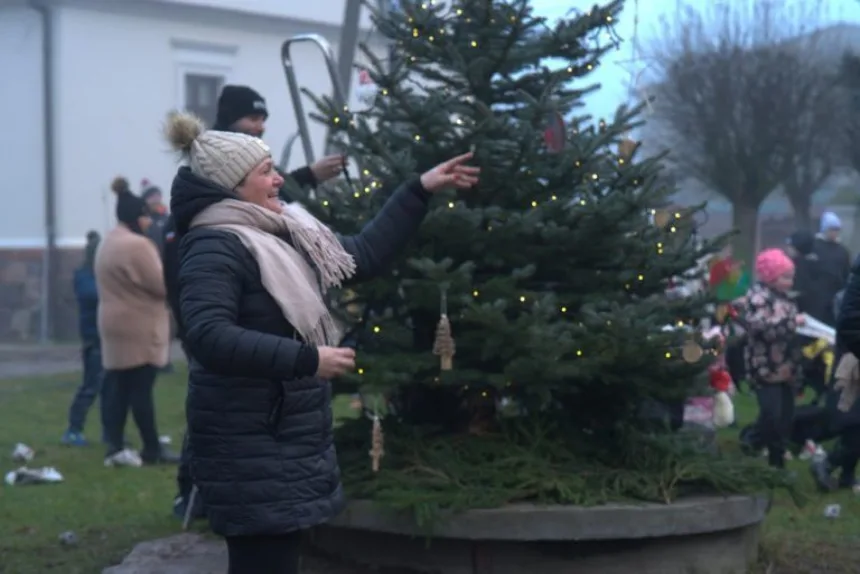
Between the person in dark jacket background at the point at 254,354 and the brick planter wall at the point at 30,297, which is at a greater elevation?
the person in dark jacket background at the point at 254,354

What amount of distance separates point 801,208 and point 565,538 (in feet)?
75.9

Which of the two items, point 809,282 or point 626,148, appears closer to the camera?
point 626,148

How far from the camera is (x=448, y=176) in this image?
4852mm

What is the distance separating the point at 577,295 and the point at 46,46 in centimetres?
1746

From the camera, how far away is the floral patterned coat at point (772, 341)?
950 cm

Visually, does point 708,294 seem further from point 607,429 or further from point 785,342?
point 785,342

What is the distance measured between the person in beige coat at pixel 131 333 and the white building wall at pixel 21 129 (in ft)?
40.9

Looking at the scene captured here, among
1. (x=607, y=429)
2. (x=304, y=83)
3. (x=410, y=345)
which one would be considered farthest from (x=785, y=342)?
(x=304, y=83)

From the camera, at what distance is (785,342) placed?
948 cm

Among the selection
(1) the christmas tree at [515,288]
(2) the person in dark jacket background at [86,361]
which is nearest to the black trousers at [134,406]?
(2) the person in dark jacket background at [86,361]

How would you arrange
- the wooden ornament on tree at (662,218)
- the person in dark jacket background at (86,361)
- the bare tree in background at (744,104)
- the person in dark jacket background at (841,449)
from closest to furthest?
the wooden ornament on tree at (662,218) → the person in dark jacket background at (841,449) → the person in dark jacket background at (86,361) → the bare tree in background at (744,104)

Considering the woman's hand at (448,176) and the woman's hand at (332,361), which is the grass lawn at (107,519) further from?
the woman's hand at (332,361)

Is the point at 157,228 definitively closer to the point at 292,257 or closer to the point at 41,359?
the point at 41,359

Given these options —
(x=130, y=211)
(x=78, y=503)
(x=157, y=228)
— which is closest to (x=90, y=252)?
(x=157, y=228)
